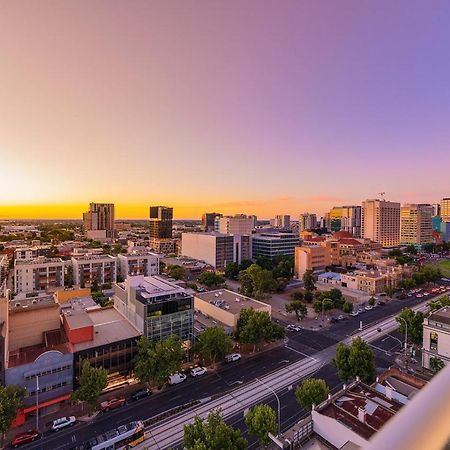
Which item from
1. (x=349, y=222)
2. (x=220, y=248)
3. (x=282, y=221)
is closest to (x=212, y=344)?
(x=220, y=248)

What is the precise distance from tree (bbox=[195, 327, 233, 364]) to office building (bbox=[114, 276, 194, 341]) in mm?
1860

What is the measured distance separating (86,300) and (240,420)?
17400 millimetres

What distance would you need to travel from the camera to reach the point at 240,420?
51.5 feet

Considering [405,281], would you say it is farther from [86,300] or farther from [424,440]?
[424,440]

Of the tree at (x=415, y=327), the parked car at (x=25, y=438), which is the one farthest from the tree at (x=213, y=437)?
the tree at (x=415, y=327)

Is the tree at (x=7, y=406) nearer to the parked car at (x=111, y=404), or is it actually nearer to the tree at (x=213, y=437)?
the parked car at (x=111, y=404)

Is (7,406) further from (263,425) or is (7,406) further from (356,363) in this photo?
(356,363)

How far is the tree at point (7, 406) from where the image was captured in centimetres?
1384

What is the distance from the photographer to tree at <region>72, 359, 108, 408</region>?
15.9m

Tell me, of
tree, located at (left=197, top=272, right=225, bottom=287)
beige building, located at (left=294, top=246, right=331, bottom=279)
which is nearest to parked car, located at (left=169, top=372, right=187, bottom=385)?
tree, located at (left=197, top=272, right=225, bottom=287)

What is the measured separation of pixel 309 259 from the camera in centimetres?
4956

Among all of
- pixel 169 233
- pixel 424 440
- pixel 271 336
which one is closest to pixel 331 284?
pixel 271 336

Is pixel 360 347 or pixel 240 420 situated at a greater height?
pixel 360 347

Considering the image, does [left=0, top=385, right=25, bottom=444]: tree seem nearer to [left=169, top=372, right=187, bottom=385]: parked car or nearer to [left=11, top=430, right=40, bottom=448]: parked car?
[left=11, top=430, right=40, bottom=448]: parked car
